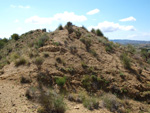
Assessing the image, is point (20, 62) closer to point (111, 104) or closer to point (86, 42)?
point (86, 42)

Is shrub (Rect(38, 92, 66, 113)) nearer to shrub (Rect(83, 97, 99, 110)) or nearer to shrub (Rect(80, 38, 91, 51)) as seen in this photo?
shrub (Rect(83, 97, 99, 110))

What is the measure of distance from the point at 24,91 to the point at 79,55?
510 cm

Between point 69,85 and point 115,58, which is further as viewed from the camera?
point 115,58

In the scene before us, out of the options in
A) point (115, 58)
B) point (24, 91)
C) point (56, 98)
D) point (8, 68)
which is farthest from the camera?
point (115, 58)

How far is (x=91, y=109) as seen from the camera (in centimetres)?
607

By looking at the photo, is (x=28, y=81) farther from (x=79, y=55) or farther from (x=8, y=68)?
(x=79, y=55)

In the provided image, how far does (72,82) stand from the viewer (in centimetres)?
801

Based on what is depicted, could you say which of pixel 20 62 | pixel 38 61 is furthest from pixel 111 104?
pixel 20 62

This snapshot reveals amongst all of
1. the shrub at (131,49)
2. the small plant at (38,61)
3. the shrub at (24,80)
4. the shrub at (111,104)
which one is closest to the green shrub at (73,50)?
the small plant at (38,61)

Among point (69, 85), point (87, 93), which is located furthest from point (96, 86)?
point (69, 85)

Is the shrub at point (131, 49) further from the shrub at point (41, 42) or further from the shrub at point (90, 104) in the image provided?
the shrub at point (90, 104)

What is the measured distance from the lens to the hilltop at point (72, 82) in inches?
234

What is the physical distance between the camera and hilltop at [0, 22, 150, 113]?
594 centimetres

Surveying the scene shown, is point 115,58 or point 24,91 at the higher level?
point 115,58
